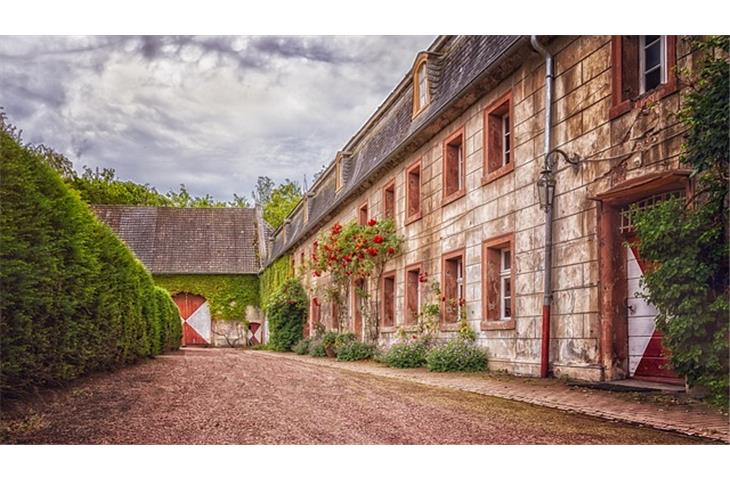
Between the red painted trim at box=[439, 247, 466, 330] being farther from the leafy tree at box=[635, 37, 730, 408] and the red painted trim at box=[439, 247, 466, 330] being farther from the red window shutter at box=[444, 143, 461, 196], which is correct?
the leafy tree at box=[635, 37, 730, 408]

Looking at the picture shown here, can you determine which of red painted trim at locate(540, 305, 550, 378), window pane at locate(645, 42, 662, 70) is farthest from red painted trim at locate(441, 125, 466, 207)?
window pane at locate(645, 42, 662, 70)

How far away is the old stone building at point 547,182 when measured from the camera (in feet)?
23.4

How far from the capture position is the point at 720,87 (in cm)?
556

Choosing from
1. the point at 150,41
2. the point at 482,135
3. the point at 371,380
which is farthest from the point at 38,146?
the point at 482,135

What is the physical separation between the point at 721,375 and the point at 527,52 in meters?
5.02

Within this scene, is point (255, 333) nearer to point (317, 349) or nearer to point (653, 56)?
point (317, 349)

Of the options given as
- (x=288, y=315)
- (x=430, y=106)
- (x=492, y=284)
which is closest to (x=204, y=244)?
(x=288, y=315)

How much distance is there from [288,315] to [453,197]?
14059 millimetres

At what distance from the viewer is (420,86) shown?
45.1ft

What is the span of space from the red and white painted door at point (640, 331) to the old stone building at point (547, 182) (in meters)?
0.01

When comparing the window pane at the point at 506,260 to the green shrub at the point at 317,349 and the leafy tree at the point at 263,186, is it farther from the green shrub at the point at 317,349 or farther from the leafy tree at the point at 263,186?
the green shrub at the point at 317,349

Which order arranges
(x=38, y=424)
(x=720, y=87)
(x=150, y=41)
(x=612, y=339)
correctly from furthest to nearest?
1. (x=612, y=339)
2. (x=150, y=41)
3. (x=720, y=87)
4. (x=38, y=424)
